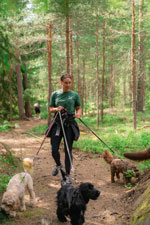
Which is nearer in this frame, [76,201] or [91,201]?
[76,201]

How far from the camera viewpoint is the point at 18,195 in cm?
314

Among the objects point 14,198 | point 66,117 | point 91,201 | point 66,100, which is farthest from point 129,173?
point 14,198

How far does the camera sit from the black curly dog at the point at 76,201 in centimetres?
278

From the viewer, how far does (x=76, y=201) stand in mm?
2773

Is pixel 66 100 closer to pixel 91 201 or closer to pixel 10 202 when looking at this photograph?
pixel 91 201

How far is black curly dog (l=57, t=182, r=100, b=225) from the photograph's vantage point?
2.78 metres

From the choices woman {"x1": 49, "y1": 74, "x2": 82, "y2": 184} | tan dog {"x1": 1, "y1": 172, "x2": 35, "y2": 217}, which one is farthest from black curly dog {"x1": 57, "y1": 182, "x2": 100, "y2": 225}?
woman {"x1": 49, "y1": 74, "x2": 82, "y2": 184}

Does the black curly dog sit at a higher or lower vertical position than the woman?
lower

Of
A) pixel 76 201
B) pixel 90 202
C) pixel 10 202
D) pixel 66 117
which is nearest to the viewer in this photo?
pixel 76 201

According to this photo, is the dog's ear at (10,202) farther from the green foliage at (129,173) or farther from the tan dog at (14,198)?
the green foliage at (129,173)

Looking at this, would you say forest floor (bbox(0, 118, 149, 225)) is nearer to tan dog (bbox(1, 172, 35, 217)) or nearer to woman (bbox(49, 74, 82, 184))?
tan dog (bbox(1, 172, 35, 217))

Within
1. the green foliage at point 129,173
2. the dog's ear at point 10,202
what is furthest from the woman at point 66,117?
the dog's ear at point 10,202

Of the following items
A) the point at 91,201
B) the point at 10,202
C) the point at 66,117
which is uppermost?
the point at 66,117

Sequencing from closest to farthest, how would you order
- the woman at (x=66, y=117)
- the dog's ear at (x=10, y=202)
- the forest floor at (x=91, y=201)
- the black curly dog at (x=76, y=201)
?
the black curly dog at (x=76, y=201), the dog's ear at (x=10, y=202), the forest floor at (x=91, y=201), the woman at (x=66, y=117)
